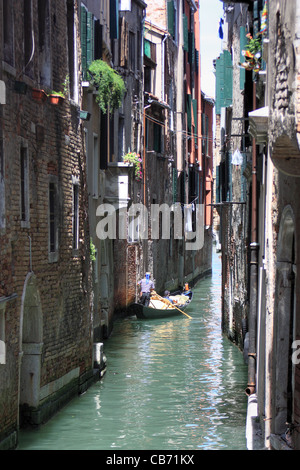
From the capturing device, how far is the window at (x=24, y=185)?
1166cm

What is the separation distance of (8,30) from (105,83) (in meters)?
6.81

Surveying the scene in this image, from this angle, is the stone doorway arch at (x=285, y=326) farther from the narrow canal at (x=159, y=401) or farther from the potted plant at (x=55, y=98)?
the potted plant at (x=55, y=98)

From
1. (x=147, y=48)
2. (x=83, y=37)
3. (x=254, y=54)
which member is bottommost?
(x=254, y=54)

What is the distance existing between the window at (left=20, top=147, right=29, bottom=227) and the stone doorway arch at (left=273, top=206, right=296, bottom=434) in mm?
4090

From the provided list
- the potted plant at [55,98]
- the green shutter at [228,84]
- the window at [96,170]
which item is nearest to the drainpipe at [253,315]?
the potted plant at [55,98]

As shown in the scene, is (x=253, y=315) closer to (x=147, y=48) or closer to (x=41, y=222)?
(x=41, y=222)

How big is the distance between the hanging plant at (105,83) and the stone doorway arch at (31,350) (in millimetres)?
6129

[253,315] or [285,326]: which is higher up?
[285,326]

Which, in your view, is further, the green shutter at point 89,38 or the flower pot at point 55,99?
the green shutter at point 89,38

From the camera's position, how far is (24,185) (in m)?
11.7

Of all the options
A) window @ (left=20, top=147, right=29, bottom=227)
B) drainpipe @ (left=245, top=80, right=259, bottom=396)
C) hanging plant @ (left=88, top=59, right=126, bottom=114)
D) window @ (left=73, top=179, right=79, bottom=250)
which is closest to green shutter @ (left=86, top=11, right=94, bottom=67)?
hanging plant @ (left=88, top=59, right=126, bottom=114)

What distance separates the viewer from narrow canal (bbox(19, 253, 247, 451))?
1197 centimetres

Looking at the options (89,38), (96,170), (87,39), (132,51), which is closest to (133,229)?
(132,51)
